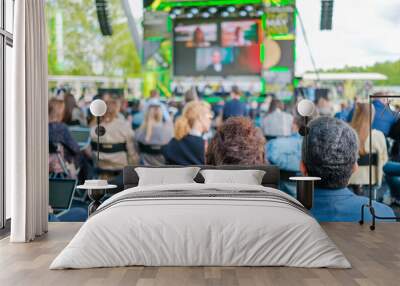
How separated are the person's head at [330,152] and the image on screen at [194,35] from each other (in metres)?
1.80

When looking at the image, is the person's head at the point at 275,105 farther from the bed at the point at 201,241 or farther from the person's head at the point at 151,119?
the bed at the point at 201,241

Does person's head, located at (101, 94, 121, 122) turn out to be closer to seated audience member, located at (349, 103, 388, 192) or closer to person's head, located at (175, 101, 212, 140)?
person's head, located at (175, 101, 212, 140)

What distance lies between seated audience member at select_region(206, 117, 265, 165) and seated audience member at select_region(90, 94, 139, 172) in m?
1.08

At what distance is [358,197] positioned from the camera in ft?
24.7

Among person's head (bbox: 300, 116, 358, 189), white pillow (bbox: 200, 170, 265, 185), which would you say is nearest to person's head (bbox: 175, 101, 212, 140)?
white pillow (bbox: 200, 170, 265, 185)

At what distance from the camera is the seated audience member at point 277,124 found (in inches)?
297

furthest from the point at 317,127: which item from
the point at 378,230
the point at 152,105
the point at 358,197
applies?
the point at 152,105

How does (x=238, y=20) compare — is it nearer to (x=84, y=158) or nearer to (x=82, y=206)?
(x=84, y=158)

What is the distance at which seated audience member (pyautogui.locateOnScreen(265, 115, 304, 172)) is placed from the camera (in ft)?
24.8

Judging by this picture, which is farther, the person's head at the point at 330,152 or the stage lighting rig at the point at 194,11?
the stage lighting rig at the point at 194,11

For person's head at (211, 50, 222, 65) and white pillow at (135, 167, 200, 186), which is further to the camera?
person's head at (211, 50, 222, 65)

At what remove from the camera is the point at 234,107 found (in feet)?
25.0

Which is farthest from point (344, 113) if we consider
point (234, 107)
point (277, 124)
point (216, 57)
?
point (216, 57)

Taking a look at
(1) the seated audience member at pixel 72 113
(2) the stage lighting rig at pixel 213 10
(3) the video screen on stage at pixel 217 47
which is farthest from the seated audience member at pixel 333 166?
(1) the seated audience member at pixel 72 113
